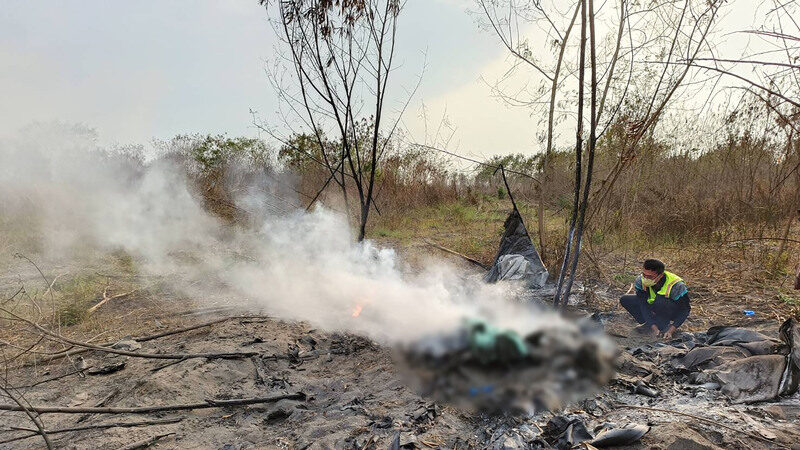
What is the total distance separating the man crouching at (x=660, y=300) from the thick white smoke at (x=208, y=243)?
2.22 metres

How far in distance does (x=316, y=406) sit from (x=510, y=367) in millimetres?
2087

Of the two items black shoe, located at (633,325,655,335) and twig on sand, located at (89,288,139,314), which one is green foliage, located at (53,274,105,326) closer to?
twig on sand, located at (89,288,139,314)

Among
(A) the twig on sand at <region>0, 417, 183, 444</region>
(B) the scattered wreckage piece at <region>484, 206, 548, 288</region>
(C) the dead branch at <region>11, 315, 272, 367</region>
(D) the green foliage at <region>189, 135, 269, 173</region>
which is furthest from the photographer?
(D) the green foliage at <region>189, 135, 269, 173</region>

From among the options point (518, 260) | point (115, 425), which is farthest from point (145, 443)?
point (518, 260)

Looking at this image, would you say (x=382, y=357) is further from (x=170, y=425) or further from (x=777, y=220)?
(x=777, y=220)

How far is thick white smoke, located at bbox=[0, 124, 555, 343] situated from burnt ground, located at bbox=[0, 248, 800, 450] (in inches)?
46.3

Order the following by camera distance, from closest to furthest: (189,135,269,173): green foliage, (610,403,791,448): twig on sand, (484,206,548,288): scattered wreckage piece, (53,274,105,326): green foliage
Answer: (610,403,791,448): twig on sand → (53,274,105,326): green foliage → (484,206,548,288): scattered wreckage piece → (189,135,269,173): green foliage

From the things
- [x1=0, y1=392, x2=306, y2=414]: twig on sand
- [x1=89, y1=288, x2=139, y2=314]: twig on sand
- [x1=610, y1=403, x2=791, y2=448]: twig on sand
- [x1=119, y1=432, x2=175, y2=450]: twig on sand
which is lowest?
[x1=119, y1=432, x2=175, y2=450]: twig on sand

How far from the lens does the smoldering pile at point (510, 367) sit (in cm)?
288

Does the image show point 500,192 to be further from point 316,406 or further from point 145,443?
point 145,443

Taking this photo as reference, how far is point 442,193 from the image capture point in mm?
18031

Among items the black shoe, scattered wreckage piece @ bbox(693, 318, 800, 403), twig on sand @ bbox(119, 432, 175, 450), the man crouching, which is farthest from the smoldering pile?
the black shoe

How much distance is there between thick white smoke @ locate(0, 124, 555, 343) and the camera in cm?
718

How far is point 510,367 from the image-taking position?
112 inches
